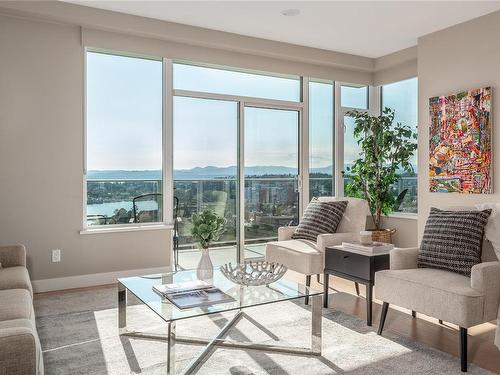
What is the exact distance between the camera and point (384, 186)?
550 centimetres

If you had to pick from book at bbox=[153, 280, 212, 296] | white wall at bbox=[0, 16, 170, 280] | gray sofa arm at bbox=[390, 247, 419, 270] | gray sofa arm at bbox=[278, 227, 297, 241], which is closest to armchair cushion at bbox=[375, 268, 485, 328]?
gray sofa arm at bbox=[390, 247, 419, 270]

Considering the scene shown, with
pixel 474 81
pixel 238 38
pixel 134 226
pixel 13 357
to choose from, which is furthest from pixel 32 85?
pixel 474 81

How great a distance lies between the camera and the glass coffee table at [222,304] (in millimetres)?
2361

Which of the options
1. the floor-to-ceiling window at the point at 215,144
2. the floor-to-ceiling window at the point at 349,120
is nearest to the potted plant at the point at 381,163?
the floor-to-ceiling window at the point at 349,120

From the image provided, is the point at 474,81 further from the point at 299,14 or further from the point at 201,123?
the point at 201,123

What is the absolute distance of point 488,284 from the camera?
2.55 m

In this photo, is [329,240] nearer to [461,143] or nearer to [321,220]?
[321,220]

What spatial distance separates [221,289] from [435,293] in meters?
1.29

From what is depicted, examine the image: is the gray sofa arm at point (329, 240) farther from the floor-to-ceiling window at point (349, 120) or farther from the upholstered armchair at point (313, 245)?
the floor-to-ceiling window at point (349, 120)

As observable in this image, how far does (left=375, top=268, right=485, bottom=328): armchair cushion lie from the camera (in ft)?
8.17

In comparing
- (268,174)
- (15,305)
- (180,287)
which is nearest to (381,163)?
(268,174)

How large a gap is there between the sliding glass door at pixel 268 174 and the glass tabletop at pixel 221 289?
226 cm

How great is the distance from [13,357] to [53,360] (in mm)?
1112

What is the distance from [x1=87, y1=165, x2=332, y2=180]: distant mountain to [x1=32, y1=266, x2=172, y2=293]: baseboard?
97 cm
